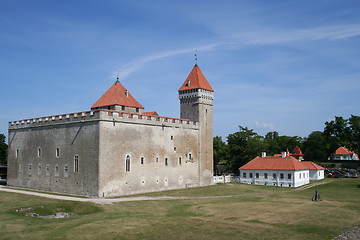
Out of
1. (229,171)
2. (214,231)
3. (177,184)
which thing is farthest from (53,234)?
(229,171)

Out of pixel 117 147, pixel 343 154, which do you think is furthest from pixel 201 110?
pixel 343 154

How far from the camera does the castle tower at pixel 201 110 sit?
4919 cm

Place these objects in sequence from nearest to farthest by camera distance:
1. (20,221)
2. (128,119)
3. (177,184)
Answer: (20,221), (128,119), (177,184)

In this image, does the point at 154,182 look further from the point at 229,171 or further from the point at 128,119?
the point at 229,171

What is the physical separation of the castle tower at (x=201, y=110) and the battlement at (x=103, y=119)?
5.89ft

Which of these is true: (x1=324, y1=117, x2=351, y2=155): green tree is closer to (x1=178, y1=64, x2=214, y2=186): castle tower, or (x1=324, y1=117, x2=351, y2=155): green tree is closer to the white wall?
the white wall

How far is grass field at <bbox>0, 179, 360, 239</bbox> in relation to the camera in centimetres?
1898

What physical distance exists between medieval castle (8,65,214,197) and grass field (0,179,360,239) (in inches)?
249

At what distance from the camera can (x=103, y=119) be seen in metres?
35.7

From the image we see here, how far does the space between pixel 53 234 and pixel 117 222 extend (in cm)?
423

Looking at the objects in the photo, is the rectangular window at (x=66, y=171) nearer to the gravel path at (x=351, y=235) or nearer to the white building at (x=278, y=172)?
the white building at (x=278, y=172)

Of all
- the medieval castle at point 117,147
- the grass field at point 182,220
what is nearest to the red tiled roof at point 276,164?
the medieval castle at point 117,147

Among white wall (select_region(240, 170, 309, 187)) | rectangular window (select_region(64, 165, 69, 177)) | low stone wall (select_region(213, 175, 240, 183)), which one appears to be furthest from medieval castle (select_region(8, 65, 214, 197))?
white wall (select_region(240, 170, 309, 187))

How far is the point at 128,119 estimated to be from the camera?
38531 millimetres
